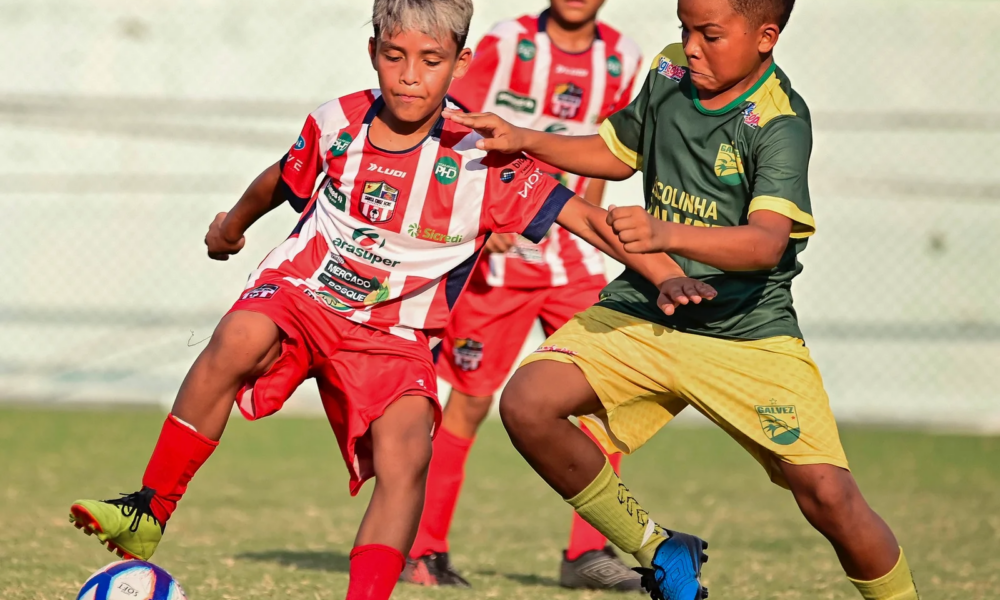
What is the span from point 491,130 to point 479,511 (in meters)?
3.05

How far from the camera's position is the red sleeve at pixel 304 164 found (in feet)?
10.4

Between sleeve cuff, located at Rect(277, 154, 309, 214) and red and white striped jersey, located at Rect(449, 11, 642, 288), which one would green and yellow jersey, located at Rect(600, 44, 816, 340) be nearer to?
sleeve cuff, located at Rect(277, 154, 309, 214)

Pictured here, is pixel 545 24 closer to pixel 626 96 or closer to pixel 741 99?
pixel 626 96

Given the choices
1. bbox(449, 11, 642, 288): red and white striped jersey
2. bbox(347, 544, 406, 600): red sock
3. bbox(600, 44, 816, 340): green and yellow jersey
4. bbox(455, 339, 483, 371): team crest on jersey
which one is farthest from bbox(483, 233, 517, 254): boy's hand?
bbox(347, 544, 406, 600): red sock

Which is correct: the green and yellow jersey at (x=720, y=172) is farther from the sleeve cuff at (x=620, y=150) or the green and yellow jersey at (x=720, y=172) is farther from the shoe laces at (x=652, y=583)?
the shoe laces at (x=652, y=583)

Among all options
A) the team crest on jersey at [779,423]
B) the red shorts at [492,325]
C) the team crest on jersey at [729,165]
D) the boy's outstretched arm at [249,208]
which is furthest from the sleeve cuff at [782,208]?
the red shorts at [492,325]

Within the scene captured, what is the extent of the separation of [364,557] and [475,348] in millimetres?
1645

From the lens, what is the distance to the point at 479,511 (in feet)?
19.0

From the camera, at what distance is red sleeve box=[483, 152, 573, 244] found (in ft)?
10.1

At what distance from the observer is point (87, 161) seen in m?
9.38

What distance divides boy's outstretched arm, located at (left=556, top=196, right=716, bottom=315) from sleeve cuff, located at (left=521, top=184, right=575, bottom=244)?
14 millimetres

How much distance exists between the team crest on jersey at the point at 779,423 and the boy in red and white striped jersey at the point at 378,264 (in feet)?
1.28

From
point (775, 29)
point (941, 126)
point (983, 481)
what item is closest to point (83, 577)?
point (775, 29)

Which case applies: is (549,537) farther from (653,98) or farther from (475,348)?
(653,98)
